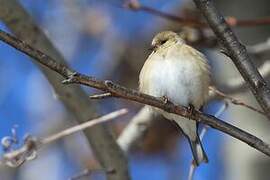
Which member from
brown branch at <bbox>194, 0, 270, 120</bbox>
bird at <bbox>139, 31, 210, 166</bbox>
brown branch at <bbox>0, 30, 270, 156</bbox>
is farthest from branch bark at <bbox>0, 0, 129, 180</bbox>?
brown branch at <bbox>194, 0, 270, 120</bbox>

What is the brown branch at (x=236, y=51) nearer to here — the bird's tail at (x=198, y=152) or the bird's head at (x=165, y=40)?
the bird's tail at (x=198, y=152)

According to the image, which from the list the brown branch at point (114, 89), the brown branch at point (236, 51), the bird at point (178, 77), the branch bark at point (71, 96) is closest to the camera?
the brown branch at point (114, 89)

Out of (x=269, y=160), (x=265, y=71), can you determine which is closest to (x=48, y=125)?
(x=269, y=160)

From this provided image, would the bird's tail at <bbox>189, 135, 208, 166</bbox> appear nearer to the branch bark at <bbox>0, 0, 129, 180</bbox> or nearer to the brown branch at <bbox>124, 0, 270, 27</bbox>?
the branch bark at <bbox>0, 0, 129, 180</bbox>

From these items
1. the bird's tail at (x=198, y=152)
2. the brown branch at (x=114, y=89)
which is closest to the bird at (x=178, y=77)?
the bird's tail at (x=198, y=152)

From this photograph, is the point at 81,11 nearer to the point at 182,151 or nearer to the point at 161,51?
the point at 182,151
